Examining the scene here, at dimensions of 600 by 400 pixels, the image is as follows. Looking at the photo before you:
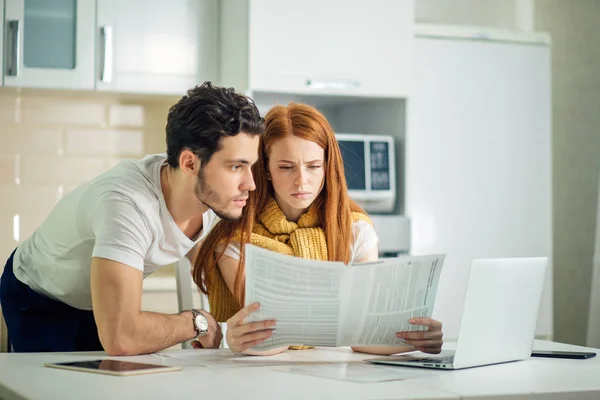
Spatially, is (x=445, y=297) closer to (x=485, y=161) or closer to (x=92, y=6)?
(x=485, y=161)

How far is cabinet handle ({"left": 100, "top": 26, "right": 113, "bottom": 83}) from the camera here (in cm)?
313

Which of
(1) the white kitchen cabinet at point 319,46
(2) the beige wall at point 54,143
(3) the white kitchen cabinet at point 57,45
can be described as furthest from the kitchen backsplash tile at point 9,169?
(1) the white kitchen cabinet at point 319,46

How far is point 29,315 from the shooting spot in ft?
6.86

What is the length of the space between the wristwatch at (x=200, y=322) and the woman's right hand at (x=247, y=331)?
0.48 feet

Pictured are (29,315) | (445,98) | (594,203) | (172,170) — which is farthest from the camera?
(594,203)

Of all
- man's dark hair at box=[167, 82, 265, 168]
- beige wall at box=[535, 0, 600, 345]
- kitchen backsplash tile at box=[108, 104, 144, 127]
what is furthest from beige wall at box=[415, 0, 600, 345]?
man's dark hair at box=[167, 82, 265, 168]

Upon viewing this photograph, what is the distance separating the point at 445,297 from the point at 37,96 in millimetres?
1807

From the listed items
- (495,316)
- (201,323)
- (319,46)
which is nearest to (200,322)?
(201,323)

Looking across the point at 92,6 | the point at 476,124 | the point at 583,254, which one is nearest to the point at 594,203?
the point at 583,254

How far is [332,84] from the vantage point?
3.21 m

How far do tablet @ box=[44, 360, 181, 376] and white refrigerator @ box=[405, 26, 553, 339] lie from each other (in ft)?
6.37

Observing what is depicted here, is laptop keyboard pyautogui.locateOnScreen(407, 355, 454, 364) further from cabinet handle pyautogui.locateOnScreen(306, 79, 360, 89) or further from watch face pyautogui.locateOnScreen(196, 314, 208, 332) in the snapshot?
cabinet handle pyautogui.locateOnScreen(306, 79, 360, 89)

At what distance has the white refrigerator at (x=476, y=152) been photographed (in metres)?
3.33

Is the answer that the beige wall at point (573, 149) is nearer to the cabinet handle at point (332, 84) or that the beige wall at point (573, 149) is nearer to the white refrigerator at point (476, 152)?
the white refrigerator at point (476, 152)
